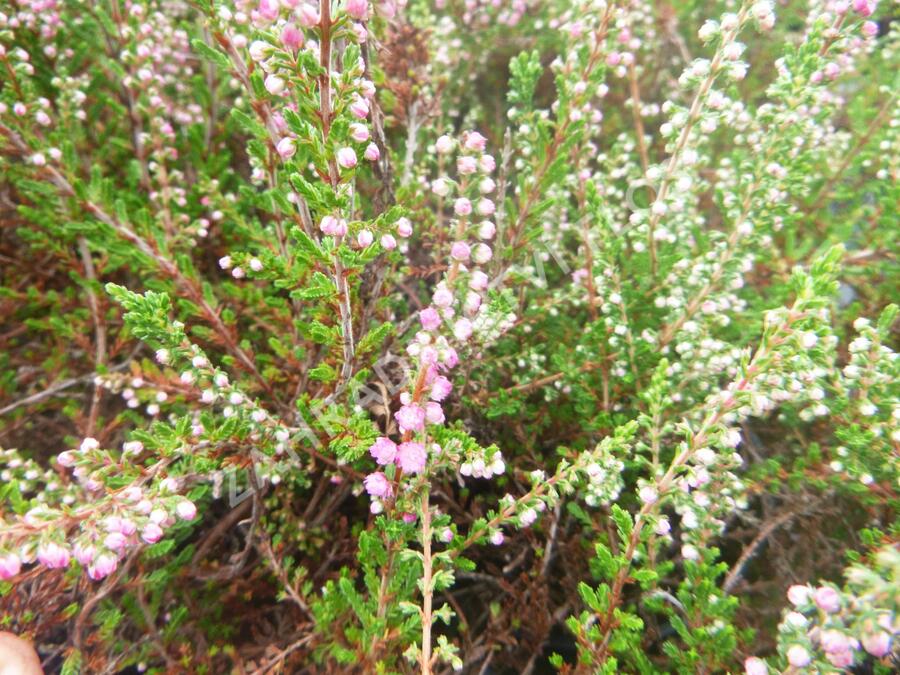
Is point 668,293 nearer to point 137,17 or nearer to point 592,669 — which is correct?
point 592,669

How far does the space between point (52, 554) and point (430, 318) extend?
2.97ft

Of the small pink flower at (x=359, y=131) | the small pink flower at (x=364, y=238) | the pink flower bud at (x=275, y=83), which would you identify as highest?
the pink flower bud at (x=275, y=83)

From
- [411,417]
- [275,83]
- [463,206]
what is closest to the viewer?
[275,83]

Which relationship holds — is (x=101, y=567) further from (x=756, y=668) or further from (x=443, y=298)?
(x=756, y=668)

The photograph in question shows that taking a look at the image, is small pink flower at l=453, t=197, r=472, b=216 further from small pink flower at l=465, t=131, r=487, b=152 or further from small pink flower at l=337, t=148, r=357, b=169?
small pink flower at l=337, t=148, r=357, b=169

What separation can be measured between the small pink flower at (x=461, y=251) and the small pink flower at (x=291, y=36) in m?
0.55

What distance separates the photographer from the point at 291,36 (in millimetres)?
1095

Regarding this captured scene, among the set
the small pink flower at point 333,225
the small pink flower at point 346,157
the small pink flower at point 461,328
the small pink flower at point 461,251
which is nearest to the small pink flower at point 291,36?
the small pink flower at point 346,157

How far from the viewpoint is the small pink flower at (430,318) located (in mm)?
1354

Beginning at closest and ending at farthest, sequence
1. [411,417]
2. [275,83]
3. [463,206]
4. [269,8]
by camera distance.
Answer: [269,8], [275,83], [411,417], [463,206]

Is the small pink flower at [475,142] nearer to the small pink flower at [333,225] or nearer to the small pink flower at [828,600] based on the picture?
the small pink flower at [333,225]

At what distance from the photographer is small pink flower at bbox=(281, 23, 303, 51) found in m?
1.09

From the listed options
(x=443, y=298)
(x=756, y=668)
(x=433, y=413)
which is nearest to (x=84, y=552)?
(x=433, y=413)

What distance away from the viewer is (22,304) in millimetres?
2518
